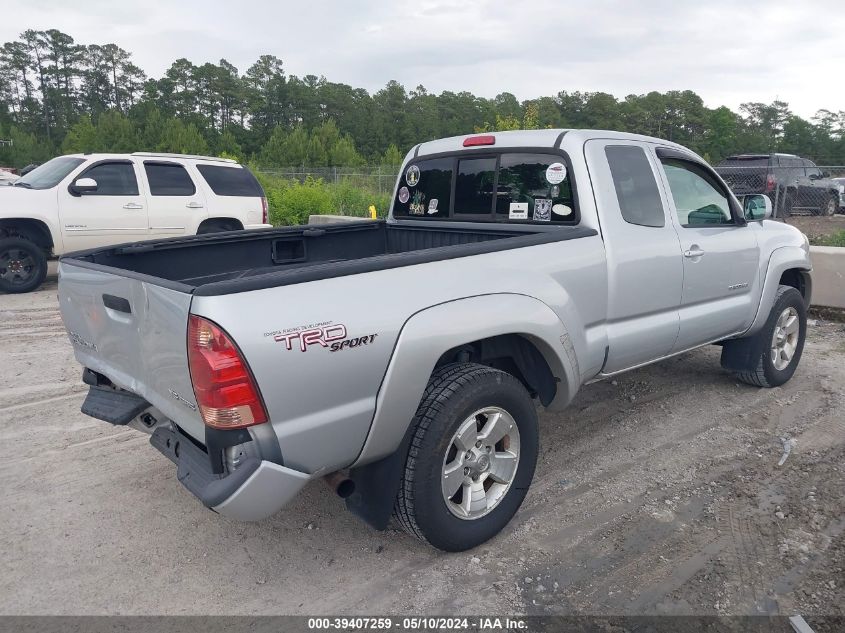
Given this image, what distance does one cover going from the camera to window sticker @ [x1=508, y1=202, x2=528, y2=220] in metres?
3.90

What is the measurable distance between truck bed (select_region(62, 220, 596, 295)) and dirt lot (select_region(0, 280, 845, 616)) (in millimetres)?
1261

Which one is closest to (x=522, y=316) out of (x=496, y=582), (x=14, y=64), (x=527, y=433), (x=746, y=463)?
(x=527, y=433)

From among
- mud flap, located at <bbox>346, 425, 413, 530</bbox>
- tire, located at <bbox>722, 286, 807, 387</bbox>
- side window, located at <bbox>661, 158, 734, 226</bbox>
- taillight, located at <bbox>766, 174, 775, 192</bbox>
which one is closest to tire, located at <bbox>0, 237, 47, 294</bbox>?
mud flap, located at <bbox>346, 425, 413, 530</bbox>

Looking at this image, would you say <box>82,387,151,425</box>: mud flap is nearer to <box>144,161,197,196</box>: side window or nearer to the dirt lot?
the dirt lot

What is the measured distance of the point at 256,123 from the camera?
8262 centimetres

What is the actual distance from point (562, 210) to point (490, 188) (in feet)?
1.90

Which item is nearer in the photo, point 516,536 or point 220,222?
point 516,536

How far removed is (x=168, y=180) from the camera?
1005cm

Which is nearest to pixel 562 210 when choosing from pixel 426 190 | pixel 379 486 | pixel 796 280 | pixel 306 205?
pixel 426 190

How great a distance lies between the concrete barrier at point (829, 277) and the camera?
7.49 meters

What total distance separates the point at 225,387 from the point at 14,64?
10740 centimetres

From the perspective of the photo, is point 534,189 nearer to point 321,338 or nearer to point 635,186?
point 635,186

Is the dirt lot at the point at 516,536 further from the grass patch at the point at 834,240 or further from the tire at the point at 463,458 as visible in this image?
the grass patch at the point at 834,240

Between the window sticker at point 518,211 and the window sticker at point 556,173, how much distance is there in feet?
0.78
